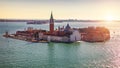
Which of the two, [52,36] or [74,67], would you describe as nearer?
[74,67]

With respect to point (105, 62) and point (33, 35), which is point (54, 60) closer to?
point (105, 62)

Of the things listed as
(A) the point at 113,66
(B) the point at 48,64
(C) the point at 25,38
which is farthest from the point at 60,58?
(C) the point at 25,38

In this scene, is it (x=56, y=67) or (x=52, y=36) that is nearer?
(x=56, y=67)

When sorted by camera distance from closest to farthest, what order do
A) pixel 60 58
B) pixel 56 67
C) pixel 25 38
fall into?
pixel 56 67
pixel 60 58
pixel 25 38

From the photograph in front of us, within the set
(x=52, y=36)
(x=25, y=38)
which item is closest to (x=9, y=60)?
(x=52, y=36)

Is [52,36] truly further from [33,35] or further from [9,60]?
[9,60]

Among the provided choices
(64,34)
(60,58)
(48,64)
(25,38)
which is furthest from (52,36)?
(48,64)

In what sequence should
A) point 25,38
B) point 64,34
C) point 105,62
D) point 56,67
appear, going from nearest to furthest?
1. point 56,67
2. point 105,62
3. point 64,34
4. point 25,38

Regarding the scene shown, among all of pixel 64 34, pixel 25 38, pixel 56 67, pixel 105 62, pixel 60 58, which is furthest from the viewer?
pixel 25 38
